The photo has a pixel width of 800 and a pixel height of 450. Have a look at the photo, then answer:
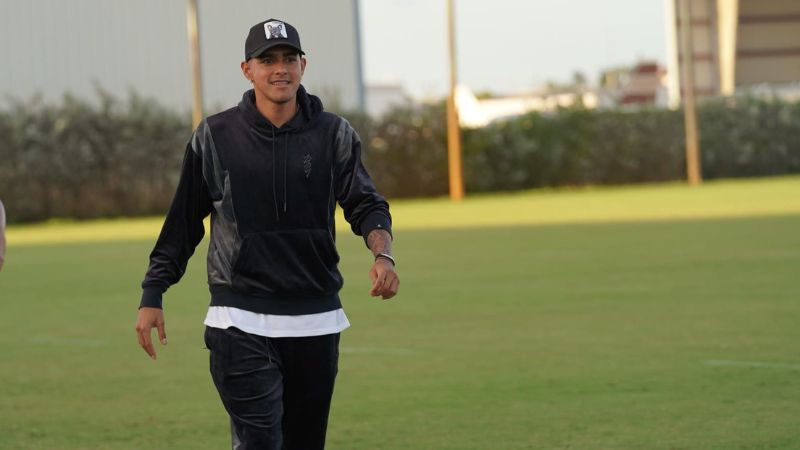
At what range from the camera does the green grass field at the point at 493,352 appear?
9547 millimetres

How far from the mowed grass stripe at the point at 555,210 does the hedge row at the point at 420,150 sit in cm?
122

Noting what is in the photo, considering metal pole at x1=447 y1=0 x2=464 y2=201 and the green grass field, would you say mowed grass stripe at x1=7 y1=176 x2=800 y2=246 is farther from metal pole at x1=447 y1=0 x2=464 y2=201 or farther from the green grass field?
the green grass field

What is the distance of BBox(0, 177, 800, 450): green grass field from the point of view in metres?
9.55

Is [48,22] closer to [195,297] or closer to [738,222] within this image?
[738,222]

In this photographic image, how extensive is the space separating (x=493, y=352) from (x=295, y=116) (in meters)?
6.65

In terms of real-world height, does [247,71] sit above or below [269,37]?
below

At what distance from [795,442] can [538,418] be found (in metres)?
1.53

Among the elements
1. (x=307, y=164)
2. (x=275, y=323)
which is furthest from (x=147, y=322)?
(x=307, y=164)

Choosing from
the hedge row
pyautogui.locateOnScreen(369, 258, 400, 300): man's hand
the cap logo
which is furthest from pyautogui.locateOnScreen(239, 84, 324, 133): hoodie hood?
the hedge row

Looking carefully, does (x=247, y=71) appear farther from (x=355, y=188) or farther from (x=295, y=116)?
(x=355, y=188)

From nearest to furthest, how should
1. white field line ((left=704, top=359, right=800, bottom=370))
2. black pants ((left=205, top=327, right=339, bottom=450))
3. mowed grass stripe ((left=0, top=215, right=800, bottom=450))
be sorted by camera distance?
1. black pants ((left=205, top=327, right=339, bottom=450))
2. mowed grass stripe ((left=0, top=215, right=800, bottom=450))
3. white field line ((left=704, top=359, right=800, bottom=370))

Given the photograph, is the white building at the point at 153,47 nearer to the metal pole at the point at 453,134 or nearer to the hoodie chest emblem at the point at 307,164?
the metal pole at the point at 453,134

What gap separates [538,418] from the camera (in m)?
9.76

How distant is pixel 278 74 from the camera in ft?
20.5
